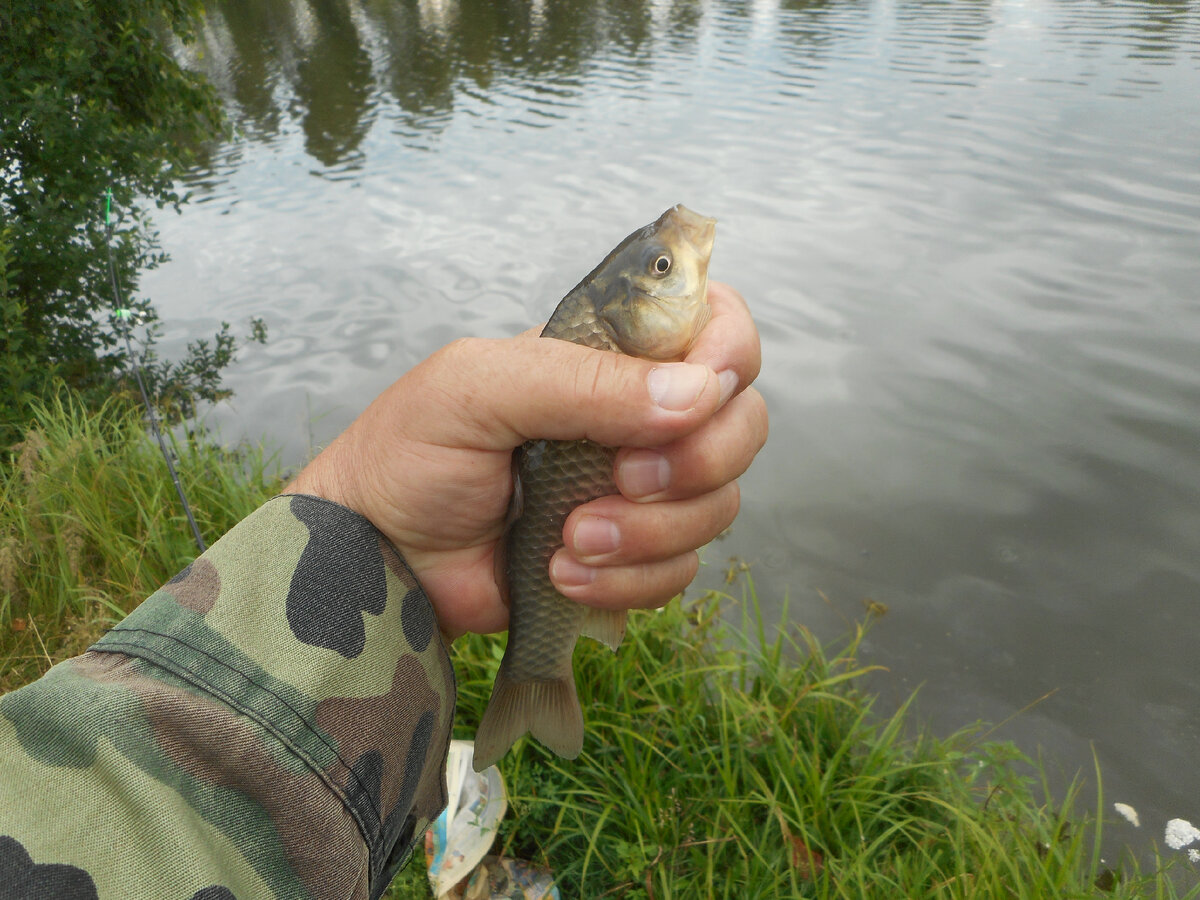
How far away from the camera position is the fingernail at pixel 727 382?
181 centimetres

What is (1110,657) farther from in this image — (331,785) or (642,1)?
(642,1)

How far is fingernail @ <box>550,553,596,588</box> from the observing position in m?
1.92

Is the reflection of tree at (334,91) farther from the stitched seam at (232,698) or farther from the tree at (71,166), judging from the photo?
the stitched seam at (232,698)

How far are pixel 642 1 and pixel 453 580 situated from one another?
31.0m

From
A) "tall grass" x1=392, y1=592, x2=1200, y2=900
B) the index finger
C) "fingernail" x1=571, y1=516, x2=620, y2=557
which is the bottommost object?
"tall grass" x1=392, y1=592, x2=1200, y2=900

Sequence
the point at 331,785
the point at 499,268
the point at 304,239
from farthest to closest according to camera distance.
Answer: the point at 304,239
the point at 499,268
the point at 331,785

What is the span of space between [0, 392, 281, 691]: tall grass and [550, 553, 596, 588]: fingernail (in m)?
2.43

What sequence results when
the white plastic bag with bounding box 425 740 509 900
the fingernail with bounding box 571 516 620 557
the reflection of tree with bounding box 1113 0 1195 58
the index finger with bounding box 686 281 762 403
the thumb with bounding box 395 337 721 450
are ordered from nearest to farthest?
the thumb with bounding box 395 337 721 450
the index finger with bounding box 686 281 762 403
the fingernail with bounding box 571 516 620 557
the white plastic bag with bounding box 425 740 509 900
the reflection of tree with bounding box 1113 0 1195 58

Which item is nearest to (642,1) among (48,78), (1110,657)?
(48,78)

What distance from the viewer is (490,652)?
3338 mm

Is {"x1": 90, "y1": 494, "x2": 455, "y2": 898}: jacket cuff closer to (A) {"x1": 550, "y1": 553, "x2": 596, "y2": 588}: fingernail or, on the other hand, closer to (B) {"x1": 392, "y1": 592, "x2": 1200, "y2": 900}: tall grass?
(A) {"x1": 550, "y1": 553, "x2": 596, "y2": 588}: fingernail

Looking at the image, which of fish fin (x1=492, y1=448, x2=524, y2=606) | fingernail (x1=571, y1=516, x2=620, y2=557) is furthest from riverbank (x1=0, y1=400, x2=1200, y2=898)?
fingernail (x1=571, y1=516, x2=620, y2=557)

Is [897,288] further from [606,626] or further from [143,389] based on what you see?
[606,626]

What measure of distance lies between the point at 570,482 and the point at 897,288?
7496mm
